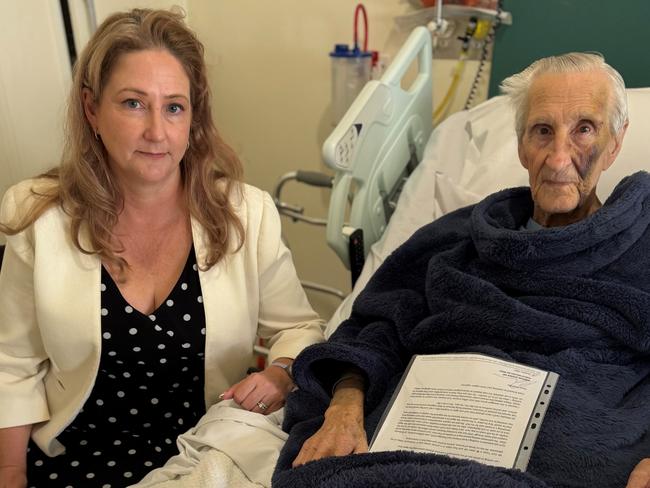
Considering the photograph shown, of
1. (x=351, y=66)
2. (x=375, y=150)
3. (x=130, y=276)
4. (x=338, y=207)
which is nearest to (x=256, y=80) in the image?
(x=351, y=66)

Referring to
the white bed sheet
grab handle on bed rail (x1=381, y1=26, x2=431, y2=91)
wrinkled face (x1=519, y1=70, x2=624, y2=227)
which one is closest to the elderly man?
wrinkled face (x1=519, y1=70, x2=624, y2=227)

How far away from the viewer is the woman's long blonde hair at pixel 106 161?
50.5 inches

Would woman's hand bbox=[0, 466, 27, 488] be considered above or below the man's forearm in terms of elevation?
below

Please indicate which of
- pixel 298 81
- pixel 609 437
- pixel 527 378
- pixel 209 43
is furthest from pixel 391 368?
pixel 209 43

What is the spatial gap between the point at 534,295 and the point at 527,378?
6.9 inches

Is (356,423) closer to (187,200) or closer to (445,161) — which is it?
(187,200)

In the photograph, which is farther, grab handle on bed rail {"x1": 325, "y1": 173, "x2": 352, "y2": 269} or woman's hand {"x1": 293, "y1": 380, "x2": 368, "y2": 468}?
grab handle on bed rail {"x1": 325, "y1": 173, "x2": 352, "y2": 269}

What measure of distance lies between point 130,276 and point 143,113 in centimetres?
33

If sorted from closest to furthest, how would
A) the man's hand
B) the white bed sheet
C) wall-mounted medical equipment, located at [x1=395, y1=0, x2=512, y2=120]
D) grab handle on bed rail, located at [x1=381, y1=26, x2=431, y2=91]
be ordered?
the man's hand
the white bed sheet
grab handle on bed rail, located at [x1=381, y1=26, x2=431, y2=91]
wall-mounted medical equipment, located at [x1=395, y1=0, x2=512, y2=120]

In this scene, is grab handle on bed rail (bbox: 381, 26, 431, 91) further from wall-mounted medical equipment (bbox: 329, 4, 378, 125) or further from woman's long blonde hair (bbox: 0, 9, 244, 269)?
woman's long blonde hair (bbox: 0, 9, 244, 269)

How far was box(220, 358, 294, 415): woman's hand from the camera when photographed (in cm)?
129

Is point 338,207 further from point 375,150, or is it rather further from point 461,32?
point 461,32

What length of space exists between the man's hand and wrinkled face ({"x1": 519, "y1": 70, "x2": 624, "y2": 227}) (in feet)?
1.56

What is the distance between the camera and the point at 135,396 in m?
1.39
